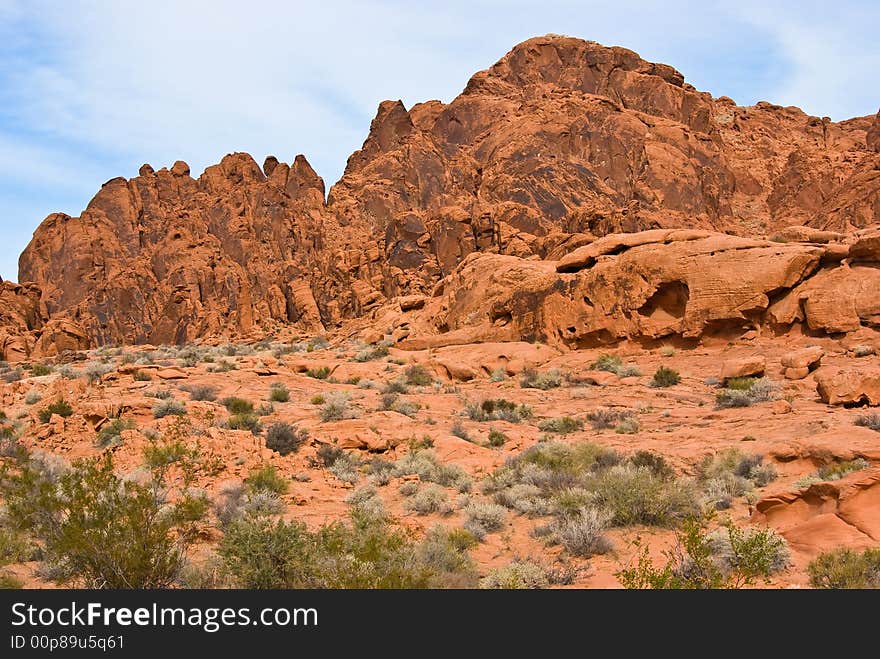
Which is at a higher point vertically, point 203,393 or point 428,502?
point 203,393

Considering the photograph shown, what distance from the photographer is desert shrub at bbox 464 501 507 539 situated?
8.96 metres

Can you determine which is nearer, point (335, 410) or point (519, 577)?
point (519, 577)

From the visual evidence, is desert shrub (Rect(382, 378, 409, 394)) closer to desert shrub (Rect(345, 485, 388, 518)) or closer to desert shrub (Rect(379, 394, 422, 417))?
desert shrub (Rect(379, 394, 422, 417))

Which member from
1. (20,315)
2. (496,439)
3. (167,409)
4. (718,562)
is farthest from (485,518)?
(20,315)

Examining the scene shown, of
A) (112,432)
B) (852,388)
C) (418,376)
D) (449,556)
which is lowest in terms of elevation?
(449,556)

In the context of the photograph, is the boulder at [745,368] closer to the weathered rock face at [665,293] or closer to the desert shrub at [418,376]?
the weathered rock face at [665,293]

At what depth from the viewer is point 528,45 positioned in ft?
241

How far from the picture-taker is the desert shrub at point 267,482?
1068cm

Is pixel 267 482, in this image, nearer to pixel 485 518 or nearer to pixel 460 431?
pixel 485 518

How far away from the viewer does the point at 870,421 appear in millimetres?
11695

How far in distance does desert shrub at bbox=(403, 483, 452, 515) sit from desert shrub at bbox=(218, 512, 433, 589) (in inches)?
101

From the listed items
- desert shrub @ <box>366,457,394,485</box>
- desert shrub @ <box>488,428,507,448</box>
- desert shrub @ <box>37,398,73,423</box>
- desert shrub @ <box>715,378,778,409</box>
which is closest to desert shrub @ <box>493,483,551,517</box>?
desert shrub @ <box>366,457,394,485</box>

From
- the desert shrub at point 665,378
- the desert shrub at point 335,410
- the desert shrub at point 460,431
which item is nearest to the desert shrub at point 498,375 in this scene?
the desert shrub at point 665,378

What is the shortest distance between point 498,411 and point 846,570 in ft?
33.3
